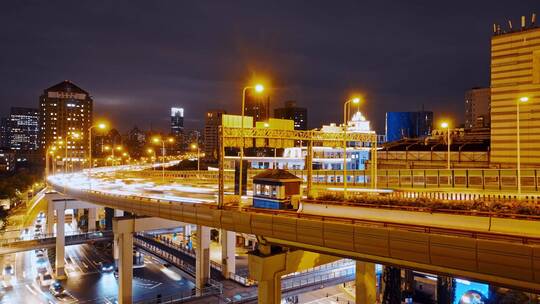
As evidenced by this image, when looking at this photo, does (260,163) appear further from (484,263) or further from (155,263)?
(484,263)

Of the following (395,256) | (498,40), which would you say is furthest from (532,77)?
(395,256)

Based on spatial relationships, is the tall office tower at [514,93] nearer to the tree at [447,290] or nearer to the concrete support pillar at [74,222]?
the tree at [447,290]

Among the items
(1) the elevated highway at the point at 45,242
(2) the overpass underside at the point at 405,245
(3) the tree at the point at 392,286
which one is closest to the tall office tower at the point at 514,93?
(3) the tree at the point at 392,286

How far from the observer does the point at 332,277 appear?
40375mm

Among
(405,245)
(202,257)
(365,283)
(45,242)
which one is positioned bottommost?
(45,242)

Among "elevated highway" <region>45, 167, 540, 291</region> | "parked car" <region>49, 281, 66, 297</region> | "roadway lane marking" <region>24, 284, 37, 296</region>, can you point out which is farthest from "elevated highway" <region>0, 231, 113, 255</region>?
"elevated highway" <region>45, 167, 540, 291</region>

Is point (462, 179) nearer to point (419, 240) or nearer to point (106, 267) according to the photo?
point (419, 240)

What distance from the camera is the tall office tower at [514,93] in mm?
41656

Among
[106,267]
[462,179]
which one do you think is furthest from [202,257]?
[462,179]

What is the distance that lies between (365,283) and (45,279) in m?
40.5

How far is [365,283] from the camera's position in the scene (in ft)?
93.2

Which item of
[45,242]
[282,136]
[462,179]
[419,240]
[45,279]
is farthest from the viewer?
[45,242]

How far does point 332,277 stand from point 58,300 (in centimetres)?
2767

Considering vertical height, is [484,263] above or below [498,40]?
below
